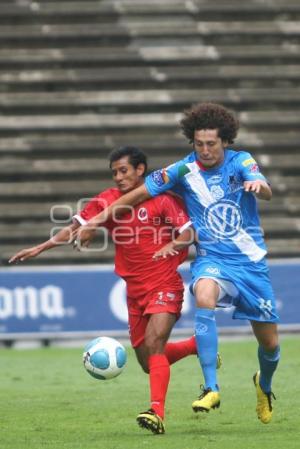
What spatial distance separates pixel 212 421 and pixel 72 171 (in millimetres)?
12285

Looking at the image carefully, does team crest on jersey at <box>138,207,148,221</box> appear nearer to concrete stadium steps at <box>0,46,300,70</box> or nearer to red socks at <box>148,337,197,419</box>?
red socks at <box>148,337,197,419</box>

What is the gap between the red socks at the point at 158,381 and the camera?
7.47 metres

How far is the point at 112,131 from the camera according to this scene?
2052 centimetres

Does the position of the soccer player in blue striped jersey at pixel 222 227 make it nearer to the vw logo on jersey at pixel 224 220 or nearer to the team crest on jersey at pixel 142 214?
the vw logo on jersey at pixel 224 220

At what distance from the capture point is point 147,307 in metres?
7.99

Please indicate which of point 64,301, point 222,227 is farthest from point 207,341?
point 64,301

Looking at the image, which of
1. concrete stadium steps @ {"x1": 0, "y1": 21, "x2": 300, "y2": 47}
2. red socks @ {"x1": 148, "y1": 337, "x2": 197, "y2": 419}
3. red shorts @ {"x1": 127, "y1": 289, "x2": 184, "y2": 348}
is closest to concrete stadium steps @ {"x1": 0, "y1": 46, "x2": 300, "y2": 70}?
concrete stadium steps @ {"x1": 0, "y1": 21, "x2": 300, "y2": 47}

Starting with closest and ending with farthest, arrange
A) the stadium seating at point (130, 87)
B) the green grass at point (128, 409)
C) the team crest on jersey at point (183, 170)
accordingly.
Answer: the green grass at point (128, 409), the team crest on jersey at point (183, 170), the stadium seating at point (130, 87)

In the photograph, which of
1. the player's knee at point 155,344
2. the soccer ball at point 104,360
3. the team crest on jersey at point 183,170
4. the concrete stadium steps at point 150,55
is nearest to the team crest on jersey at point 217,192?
the team crest on jersey at point 183,170

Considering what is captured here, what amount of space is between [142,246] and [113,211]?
355 millimetres

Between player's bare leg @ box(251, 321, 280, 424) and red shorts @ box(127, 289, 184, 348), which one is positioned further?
red shorts @ box(127, 289, 184, 348)

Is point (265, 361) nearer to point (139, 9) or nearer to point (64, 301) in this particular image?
point (64, 301)

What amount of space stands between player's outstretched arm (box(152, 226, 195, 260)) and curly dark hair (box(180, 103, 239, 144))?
625mm

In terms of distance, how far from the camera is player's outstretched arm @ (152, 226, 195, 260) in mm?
7844
